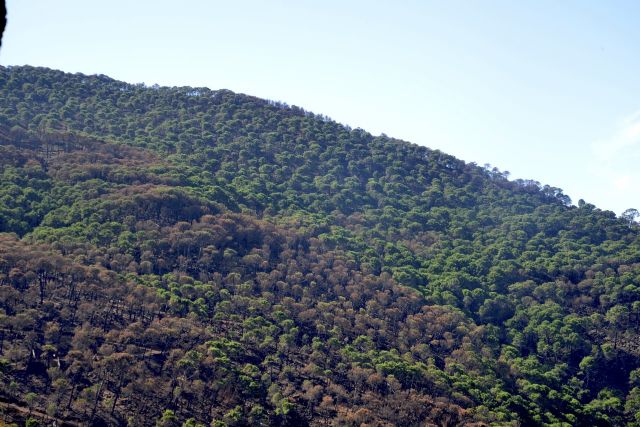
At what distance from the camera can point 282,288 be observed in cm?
6925

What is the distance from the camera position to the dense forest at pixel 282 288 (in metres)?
51.2

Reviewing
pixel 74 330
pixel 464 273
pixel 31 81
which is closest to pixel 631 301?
pixel 464 273

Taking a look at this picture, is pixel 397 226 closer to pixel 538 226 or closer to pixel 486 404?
pixel 538 226

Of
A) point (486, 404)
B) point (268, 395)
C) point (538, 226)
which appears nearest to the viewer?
point (268, 395)

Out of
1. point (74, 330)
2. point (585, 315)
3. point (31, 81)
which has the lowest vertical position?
point (74, 330)

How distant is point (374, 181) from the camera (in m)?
113

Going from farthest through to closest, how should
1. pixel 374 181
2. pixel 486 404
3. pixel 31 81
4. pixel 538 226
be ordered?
pixel 31 81
pixel 374 181
pixel 538 226
pixel 486 404

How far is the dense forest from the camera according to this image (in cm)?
5125

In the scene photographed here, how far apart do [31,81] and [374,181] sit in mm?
66252

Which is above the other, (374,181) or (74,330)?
(374,181)

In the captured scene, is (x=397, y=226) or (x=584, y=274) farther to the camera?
(x=397, y=226)

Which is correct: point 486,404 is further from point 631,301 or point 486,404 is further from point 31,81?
point 31,81

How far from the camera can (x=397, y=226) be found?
320 ft

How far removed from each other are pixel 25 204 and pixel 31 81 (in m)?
62.1
